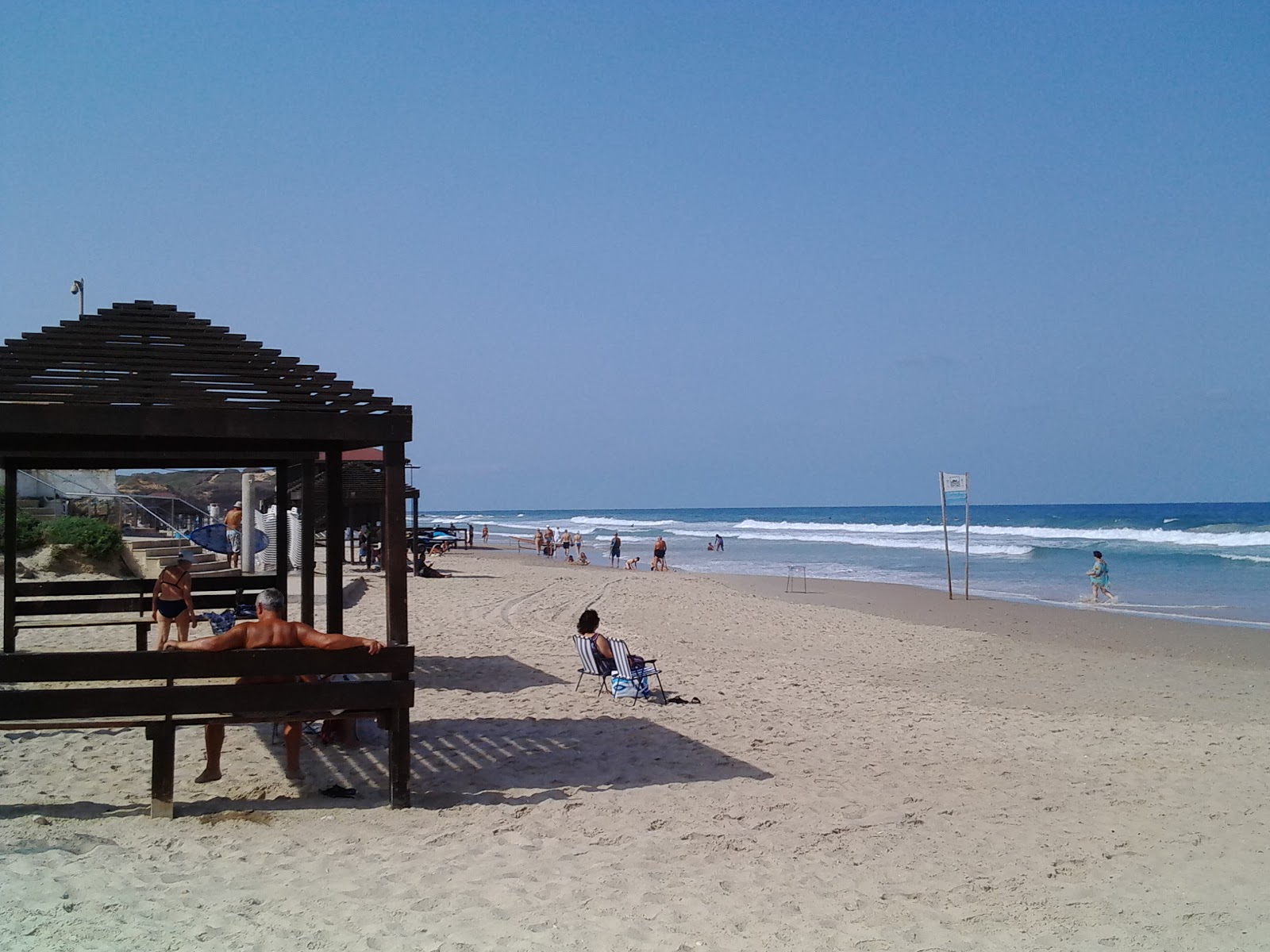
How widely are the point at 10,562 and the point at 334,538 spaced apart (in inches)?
161

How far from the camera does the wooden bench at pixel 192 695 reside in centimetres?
531

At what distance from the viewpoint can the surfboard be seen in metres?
19.1

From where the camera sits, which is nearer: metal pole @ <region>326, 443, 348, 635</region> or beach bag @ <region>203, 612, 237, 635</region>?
metal pole @ <region>326, 443, 348, 635</region>

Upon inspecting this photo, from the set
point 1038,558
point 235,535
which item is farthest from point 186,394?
point 1038,558

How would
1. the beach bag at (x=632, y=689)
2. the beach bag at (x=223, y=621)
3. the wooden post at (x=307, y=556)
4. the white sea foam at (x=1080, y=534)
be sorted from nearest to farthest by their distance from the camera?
Result: the wooden post at (x=307, y=556) < the beach bag at (x=632, y=689) < the beach bag at (x=223, y=621) < the white sea foam at (x=1080, y=534)

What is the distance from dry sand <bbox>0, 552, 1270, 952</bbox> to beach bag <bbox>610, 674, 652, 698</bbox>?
0.18 metres

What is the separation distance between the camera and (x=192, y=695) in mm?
5383

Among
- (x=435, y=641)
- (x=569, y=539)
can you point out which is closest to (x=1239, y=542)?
(x=569, y=539)

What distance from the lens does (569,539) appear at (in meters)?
38.3

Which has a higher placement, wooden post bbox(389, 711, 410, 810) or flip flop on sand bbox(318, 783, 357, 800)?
wooden post bbox(389, 711, 410, 810)

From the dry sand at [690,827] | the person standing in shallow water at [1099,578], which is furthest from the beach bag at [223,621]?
the person standing in shallow water at [1099,578]

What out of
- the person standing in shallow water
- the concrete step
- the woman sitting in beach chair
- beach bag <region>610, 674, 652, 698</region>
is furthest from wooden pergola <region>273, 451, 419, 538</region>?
the person standing in shallow water

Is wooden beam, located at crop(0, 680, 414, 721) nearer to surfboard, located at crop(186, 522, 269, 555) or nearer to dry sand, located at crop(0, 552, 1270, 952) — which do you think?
dry sand, located at crop(0, 552, 1270, 952)

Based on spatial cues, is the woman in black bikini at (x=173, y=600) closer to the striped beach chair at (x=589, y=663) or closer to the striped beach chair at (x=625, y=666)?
the striped beach chair at (x=589, y=663)
